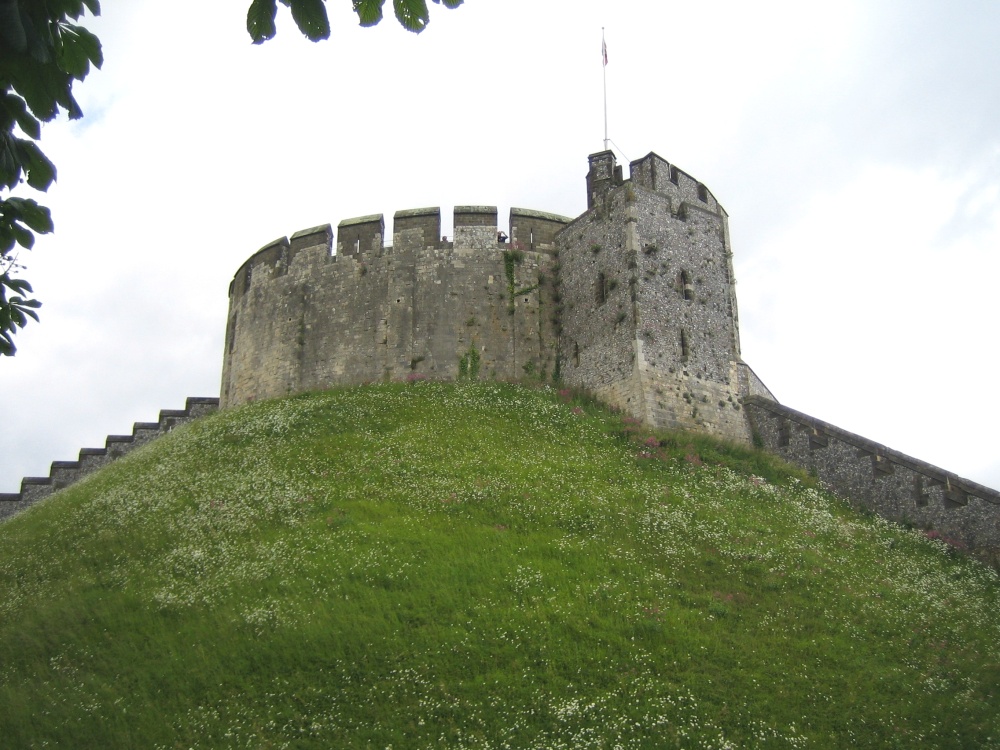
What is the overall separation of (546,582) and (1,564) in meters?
13.6

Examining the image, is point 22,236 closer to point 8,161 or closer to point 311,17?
point 8,161

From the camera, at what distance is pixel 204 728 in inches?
608

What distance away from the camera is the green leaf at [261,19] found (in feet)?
19.9

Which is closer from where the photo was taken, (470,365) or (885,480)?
(885,480)

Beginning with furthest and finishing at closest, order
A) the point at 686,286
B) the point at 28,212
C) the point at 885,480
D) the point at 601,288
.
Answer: the point at 601,288
the point at 686,286
the point at 885,480
the point at 28,212

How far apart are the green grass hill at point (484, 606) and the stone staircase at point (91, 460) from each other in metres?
9.22

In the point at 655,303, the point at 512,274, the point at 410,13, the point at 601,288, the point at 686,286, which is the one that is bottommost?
the point at 410,13

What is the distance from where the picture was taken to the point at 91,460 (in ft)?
120

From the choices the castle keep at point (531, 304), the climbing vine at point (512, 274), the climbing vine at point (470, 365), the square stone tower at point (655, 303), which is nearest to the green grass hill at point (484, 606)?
the square stone tower at point (655, 303)

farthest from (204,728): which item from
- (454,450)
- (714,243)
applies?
(714,243)

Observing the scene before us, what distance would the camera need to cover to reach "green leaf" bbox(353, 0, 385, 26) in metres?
6.37

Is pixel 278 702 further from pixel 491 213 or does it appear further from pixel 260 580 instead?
pixel 491 213

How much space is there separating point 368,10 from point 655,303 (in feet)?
83.8

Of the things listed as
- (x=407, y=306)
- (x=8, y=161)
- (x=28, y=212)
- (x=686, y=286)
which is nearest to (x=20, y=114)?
(x=8, y=161)
